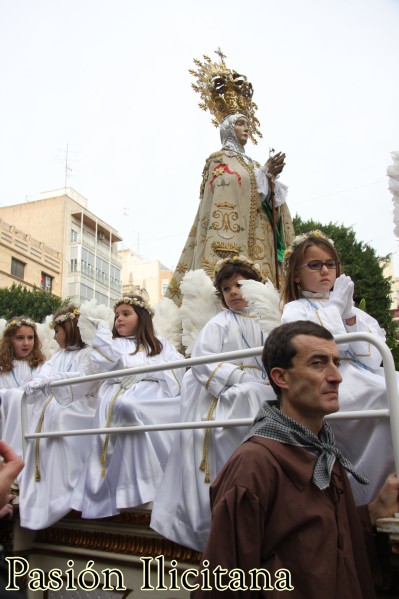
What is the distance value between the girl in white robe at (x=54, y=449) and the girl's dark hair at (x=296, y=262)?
7.17 feet

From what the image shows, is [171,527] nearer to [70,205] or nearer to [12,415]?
Result: [12,415]

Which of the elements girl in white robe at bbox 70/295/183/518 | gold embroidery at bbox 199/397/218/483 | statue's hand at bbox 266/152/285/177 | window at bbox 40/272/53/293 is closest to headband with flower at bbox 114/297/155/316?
girl in white robe at bbox 70/295/183/518

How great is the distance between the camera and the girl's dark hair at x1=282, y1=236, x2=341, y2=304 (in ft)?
12.8

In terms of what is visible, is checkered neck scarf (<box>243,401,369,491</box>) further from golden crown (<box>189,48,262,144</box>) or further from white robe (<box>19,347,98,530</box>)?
golden crown (<box>189,48,262,144</box>)

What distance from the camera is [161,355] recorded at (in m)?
5.21

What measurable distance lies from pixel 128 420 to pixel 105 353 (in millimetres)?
713

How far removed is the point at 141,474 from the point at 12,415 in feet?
7.58

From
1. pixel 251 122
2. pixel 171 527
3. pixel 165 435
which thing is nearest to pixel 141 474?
pixel 165 435

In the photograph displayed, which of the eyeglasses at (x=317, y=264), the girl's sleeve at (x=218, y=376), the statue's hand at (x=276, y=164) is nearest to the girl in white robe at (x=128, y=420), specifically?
the girl's sleeve at (x=218, y=376)

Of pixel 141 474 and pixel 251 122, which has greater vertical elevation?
pixel 251 122

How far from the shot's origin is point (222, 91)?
7.68m

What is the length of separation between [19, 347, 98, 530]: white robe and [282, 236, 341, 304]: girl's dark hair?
7.32 ft

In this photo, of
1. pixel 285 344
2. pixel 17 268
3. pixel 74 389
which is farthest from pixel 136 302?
pixel 17 268

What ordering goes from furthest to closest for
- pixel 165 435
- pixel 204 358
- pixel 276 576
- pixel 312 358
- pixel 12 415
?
pixel 12 415
pixel 165 435
pixel 204 358
pixel 312 358
pixel 276 576
